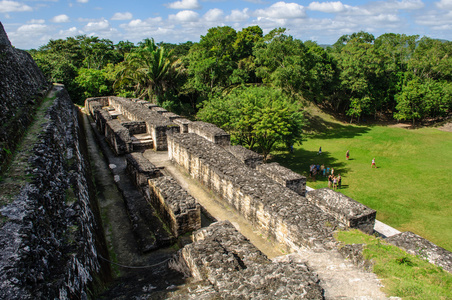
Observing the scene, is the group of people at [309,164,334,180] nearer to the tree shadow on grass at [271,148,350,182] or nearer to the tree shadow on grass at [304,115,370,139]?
the tree shadow on grass at [271,148,350,182]

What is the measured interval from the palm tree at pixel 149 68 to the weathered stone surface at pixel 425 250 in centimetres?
2084

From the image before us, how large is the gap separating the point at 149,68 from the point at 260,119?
1048cm

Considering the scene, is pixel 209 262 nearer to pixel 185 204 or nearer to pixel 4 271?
pixel 185 204

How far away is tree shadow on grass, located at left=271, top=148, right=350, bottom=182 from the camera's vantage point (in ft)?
63.5

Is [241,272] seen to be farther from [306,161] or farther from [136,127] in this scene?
[306,161]

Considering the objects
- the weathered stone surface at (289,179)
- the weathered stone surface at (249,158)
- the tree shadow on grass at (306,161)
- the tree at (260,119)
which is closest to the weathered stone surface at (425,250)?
the weathered stone surface at (289,179)

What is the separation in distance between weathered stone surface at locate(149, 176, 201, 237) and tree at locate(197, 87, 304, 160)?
36.0 ft

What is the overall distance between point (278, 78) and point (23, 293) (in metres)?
28.0

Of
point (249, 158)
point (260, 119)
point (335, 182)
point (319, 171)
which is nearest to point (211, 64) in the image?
point (260, 119)

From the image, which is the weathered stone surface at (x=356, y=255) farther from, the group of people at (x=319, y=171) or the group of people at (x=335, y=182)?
the group of people at (x=319, y=171)

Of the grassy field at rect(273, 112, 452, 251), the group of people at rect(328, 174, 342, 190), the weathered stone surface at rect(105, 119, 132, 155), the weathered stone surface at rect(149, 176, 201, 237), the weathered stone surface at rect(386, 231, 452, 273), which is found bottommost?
the grassy field at rect(273, 112, 452, 251)

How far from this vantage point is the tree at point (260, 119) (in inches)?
671

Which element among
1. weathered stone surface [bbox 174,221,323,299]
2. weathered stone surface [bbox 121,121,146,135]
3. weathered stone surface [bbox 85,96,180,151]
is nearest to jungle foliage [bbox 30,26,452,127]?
weathered stone surface [bbox 85,96,180,151]

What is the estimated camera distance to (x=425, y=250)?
16.3 ft
